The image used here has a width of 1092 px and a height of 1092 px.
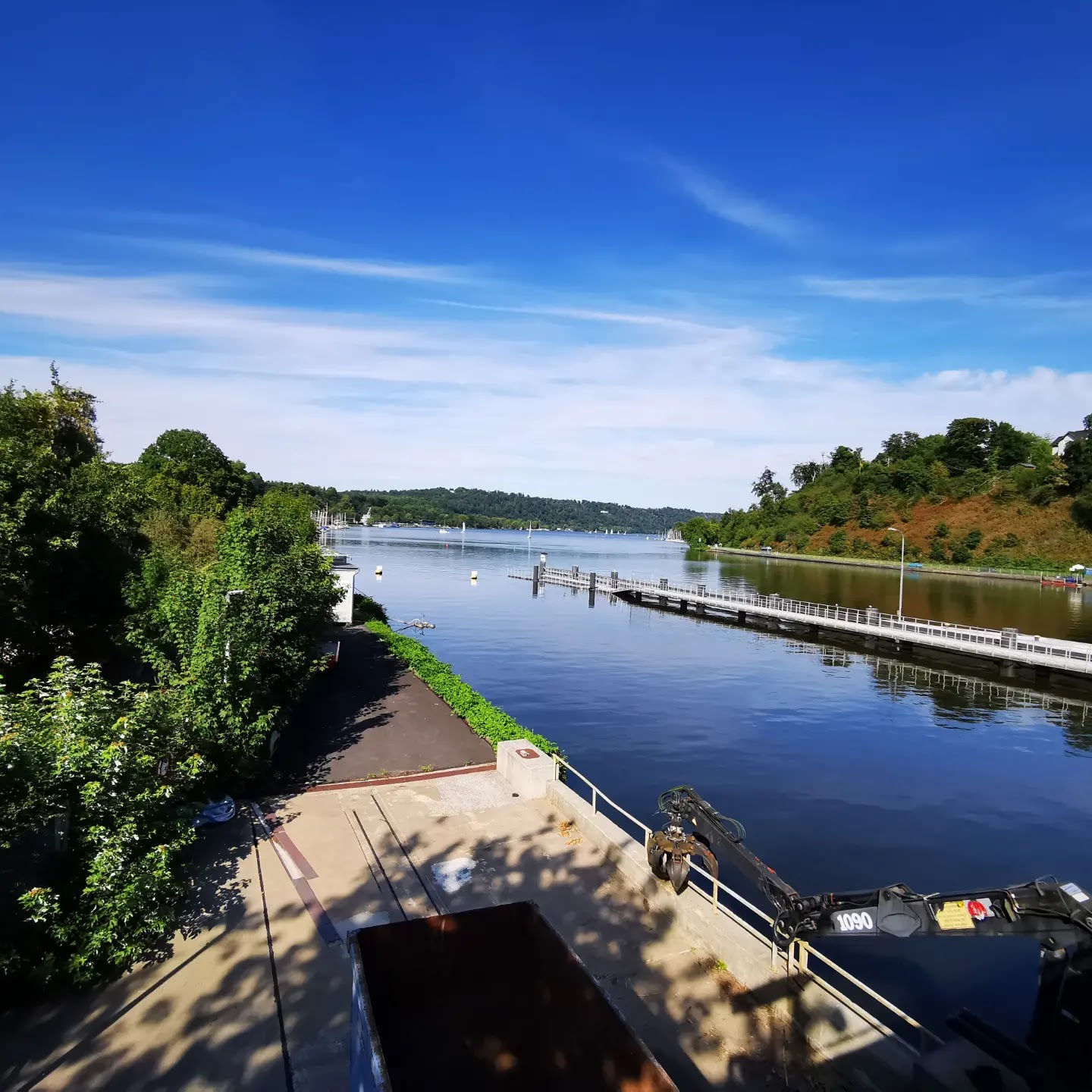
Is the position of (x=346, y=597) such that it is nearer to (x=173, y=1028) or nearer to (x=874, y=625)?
(x=173, y=1028)

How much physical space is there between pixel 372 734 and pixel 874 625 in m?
40.7

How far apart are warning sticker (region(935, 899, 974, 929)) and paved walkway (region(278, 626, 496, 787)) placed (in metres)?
12.8

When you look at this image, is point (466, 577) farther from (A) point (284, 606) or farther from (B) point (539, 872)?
(B) point (539, 872)

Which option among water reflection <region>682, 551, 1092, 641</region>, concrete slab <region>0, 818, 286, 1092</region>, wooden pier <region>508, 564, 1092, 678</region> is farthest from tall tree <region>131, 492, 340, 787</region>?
water reflection <region>682, 551, 1092, 641</region>

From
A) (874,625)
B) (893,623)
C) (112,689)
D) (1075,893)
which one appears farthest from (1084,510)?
(112,689)

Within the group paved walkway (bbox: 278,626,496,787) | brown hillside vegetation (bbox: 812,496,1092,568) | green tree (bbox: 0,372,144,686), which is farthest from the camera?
brown hillside vegetation (bbox: 812,496,1092,568)

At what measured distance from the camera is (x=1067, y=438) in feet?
472

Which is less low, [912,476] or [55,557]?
[912,476]

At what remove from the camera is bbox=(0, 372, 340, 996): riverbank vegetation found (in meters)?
9.48

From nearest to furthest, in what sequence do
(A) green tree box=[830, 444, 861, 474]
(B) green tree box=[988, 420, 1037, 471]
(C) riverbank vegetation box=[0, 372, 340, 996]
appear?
(C) riverbank vegetation box=[0, 372, 340, 996] → (B) green tree box=[988, 420, 1037, 471] → (A) green tree box=[830, 444, 861, 474]

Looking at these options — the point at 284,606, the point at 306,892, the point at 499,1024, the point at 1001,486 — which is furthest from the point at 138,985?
the point at 1001,486

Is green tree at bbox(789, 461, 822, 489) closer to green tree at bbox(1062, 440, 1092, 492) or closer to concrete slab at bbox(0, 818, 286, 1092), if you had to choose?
green tree at bbox(1062, 440, 1092, 492)

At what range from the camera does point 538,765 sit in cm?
1686

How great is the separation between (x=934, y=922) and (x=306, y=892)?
9.52m
